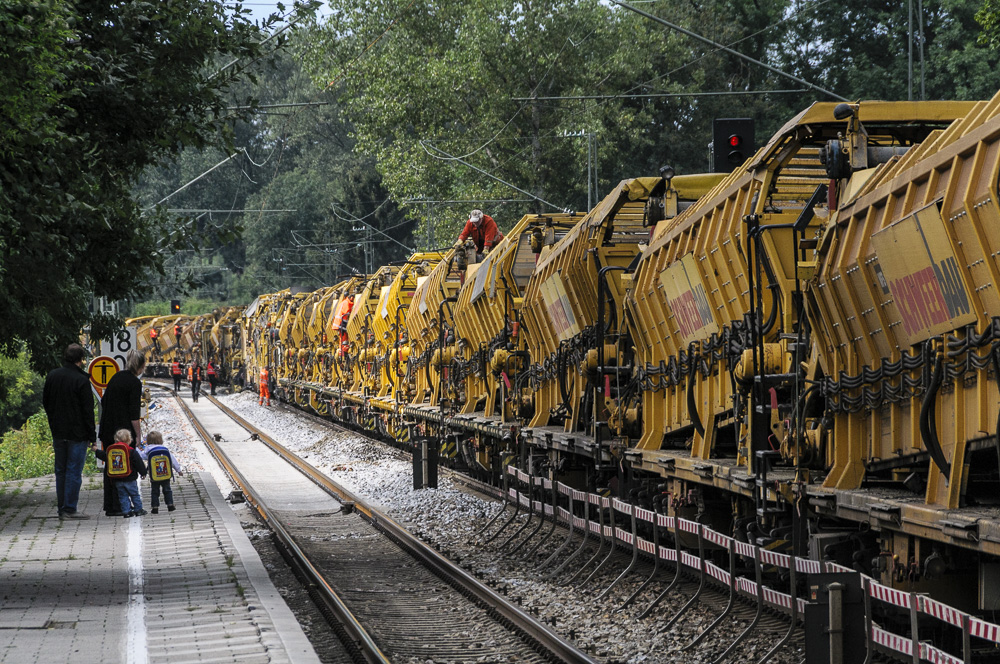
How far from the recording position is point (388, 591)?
12.7m

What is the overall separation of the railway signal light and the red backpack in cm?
721

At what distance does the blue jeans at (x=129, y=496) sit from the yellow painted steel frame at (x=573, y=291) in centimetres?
513

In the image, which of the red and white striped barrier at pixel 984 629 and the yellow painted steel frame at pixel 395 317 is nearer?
the red and white striped barrier at pixel 984 629

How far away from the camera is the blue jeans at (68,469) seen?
14999 mm

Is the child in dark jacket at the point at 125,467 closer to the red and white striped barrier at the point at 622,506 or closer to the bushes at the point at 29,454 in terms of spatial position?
the red and white striped barrier at the point at 622,506

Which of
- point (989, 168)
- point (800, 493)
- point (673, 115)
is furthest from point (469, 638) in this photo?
point (673, 115)

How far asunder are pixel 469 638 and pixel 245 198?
98499 millimetres

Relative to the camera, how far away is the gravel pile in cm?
941

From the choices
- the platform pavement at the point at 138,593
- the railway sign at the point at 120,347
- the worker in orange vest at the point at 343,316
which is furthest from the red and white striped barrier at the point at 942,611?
the worker in orange vest at the point at 343,316

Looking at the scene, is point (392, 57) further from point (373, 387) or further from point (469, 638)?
point (469, 638)

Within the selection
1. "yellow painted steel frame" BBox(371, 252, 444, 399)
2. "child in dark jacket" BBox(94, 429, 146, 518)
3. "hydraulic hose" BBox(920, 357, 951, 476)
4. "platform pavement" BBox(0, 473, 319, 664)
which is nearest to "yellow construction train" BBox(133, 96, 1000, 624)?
"hydraulic hose" BBox(920, 357, 951, 476)

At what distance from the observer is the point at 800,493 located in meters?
8.46

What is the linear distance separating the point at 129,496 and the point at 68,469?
77 centimetres

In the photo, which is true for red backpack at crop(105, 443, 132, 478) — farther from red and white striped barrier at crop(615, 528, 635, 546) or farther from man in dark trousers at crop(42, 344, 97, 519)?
red and white striped barrier at crop(615, 528, 635, 546)
